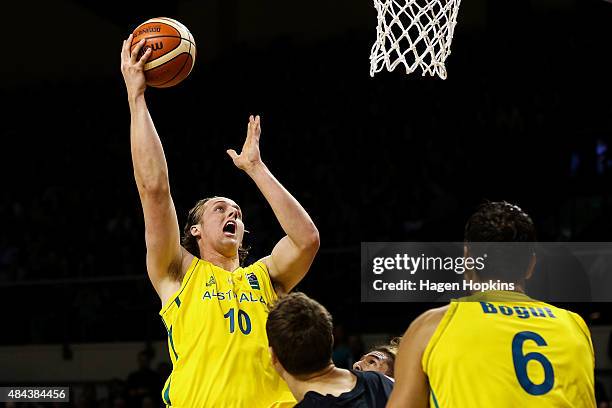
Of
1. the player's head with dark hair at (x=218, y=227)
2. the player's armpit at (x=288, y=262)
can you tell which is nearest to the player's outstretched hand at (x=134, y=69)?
the player's head with dark hair at (x=218, y=227)

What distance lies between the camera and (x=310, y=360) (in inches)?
102

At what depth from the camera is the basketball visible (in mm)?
3457

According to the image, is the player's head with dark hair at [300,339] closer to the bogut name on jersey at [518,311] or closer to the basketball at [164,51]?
the bogut name on jersey at [518,311]

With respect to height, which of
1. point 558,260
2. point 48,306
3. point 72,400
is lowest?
point 72,400

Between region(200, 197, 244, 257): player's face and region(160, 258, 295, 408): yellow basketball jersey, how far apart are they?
7.2 inches

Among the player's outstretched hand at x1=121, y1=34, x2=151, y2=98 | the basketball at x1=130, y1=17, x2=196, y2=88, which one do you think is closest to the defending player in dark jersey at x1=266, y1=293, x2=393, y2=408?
the player's outstretched hand at x1=121, y1=34, x2=151, y2=98

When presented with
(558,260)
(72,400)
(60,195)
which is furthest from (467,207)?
(60,195)

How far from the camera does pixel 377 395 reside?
8.80 feet

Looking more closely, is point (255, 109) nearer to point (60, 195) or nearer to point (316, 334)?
point (60, 195)

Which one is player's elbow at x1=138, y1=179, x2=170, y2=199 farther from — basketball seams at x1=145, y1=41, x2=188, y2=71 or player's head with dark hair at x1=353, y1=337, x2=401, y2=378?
player's head with dark hair at x1=353, y1=337, x2=401, y2=378

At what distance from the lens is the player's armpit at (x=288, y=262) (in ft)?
11.4

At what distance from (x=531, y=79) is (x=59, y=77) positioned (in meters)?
7.21

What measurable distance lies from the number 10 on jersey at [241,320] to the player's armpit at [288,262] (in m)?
0.28

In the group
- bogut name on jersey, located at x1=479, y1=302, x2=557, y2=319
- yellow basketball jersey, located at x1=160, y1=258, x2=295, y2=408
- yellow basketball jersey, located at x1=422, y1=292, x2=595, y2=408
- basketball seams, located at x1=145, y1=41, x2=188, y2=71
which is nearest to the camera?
yellow basketball jersey, located at x1=422, y1=292, x2=595, y2=408
